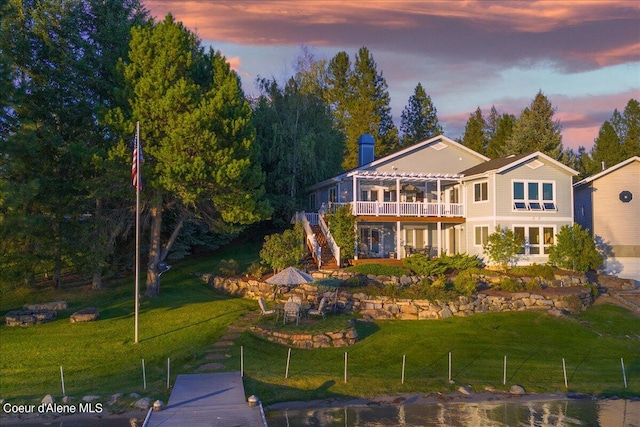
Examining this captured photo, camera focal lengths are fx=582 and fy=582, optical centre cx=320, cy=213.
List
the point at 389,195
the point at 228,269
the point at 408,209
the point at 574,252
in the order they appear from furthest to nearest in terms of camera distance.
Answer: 1. the point at 389,195
2. the point at 408,209
3. the point at 574,252
4. the point at 228,269

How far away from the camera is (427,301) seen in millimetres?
24547

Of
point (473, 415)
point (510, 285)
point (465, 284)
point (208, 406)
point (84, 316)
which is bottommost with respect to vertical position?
point (473, 415)

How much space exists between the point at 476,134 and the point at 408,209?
34455mm

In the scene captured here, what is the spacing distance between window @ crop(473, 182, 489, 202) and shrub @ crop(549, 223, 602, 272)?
14.5ft

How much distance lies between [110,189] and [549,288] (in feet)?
68.9

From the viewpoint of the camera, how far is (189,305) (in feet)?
82.7

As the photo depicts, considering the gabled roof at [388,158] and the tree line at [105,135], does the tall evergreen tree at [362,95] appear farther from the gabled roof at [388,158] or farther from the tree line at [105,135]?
the tree line at [105,135]

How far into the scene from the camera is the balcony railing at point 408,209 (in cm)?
3238

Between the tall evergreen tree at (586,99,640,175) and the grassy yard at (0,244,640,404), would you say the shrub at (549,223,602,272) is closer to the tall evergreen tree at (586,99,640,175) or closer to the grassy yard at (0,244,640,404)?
the grassy yard at (0,244,640,404)

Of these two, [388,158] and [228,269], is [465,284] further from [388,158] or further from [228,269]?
[228,269]

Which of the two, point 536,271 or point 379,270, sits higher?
point 379,270

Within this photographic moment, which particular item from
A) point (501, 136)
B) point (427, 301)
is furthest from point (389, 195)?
point (501, 136)

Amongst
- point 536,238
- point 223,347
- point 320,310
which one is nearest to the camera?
point 223,347

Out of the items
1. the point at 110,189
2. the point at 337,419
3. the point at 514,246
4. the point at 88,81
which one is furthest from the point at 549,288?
the point at 88,81
